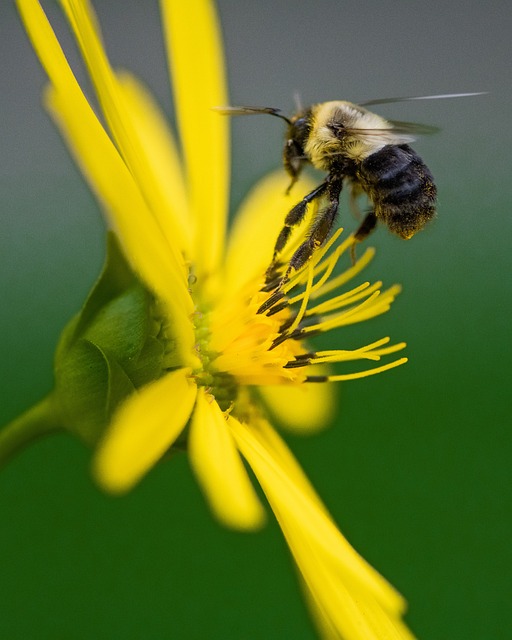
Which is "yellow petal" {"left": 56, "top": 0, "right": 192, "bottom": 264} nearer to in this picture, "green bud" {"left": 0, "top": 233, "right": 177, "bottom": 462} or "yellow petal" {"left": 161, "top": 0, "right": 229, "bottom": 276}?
"green bud" {"left": 0, "top": 233, "right": 177, "bottom": 462}

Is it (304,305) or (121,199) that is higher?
(121,199)

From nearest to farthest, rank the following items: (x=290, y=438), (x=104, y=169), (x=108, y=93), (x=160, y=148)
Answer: (x=104, y=169)
(x=108, y=93)
(x=160, y=148)
(x=290, y=438)

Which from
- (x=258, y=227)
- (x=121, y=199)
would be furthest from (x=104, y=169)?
(x=258, y=227)

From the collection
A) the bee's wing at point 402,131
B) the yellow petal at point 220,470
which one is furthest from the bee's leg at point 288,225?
the yellow petal at point 220,470

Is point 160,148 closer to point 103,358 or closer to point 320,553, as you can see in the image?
point 103,358

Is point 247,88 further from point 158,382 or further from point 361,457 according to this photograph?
point 158,382

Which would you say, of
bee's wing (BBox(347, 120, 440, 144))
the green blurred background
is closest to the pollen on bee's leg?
bee's wing (BBox(347, 120, 440, 144))

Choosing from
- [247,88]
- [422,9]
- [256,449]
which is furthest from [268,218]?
[422,9]
